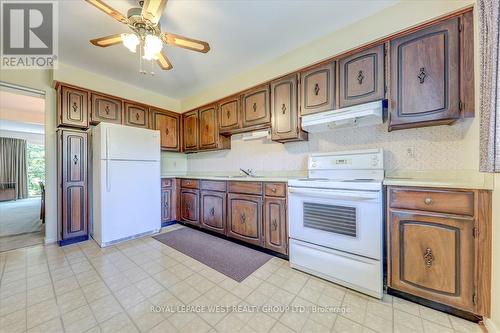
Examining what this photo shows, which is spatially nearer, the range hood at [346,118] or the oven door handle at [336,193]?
the oven door handle at [336,193]

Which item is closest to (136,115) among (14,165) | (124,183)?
(124,183)

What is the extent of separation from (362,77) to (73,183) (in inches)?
152

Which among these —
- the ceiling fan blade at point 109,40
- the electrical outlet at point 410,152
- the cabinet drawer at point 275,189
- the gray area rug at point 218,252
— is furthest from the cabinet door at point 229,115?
the electrical outlet at point 410,152

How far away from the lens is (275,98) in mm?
2604

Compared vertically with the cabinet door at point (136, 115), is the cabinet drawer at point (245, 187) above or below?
below

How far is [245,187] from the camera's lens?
258cm

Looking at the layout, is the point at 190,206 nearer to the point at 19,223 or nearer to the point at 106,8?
the point at 106,8

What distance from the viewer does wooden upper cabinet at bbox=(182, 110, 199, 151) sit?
12.4ft

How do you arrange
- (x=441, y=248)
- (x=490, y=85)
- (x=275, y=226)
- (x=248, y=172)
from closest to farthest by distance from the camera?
(x=490, y=85) < (x=441, y=248) < (x=275, y=226) < (x=248, y=172)

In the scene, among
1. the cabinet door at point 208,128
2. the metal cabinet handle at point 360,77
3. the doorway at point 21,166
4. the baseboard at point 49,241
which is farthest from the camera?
the doorway at point 21,166

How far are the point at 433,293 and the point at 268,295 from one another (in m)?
1.19

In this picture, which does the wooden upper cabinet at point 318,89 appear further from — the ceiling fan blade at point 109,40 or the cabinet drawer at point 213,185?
the ceiling fan blade at point 109,40

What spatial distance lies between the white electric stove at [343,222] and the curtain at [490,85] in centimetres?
61

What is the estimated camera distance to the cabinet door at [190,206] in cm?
328
